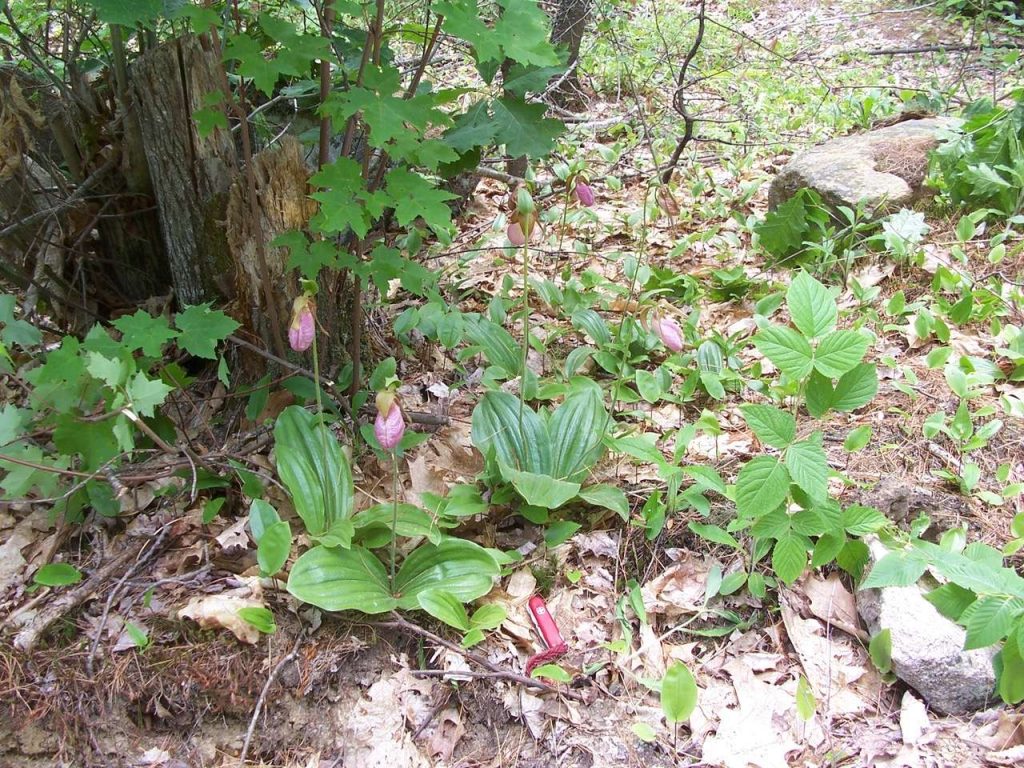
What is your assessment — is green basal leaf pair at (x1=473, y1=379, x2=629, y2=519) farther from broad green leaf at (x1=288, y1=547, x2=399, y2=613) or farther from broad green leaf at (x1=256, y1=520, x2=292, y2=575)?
broad green leaf at (x1=256, y1=520, x2=292, y2=575)

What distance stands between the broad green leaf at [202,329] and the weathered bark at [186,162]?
540 millimetres

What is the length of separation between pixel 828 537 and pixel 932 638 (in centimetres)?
33

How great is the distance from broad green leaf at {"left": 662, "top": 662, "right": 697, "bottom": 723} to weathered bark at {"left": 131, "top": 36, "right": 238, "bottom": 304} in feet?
6.28

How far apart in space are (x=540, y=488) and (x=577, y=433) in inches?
12.4

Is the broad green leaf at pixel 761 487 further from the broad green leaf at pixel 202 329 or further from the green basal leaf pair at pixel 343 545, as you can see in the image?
the broad green leaf at pixel 202 329

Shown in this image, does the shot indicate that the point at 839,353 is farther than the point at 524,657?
No

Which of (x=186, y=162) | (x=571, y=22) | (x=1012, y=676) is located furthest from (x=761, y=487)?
(x=571, y=22)

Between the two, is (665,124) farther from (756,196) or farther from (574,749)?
(574,749)

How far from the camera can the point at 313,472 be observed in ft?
7.03

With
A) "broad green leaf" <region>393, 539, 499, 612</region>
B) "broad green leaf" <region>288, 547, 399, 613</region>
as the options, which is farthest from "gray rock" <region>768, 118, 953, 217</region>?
"broad green leaf" <region>288, 547, 399, 613</region>

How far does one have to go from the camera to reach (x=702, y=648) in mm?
1943

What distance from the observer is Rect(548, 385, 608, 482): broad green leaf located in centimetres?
228

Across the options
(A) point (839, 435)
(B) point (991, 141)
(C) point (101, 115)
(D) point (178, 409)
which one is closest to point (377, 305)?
(D) point (178, 409)

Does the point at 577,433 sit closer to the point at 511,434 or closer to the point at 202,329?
the point at 511,434
